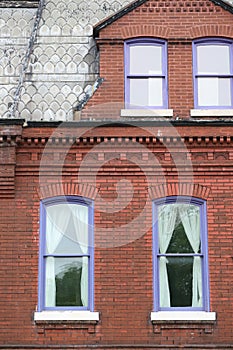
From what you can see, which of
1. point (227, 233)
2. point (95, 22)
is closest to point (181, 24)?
point (95, 22)

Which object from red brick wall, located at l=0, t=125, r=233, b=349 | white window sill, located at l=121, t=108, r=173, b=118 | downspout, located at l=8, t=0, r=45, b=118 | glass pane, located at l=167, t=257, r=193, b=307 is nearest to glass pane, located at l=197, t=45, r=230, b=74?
white window sill, located at l=121, t=108, r=173, b=118

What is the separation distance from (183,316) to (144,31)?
6126mm

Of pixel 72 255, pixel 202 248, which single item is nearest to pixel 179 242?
pixel 202 248

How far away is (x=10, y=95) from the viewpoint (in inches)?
609

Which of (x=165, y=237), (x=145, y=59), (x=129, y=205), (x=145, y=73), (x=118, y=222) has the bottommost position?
(x=165, y=237)

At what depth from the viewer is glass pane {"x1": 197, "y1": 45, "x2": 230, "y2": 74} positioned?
50.6 ft

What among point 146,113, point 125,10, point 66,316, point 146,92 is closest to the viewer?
point 66,316

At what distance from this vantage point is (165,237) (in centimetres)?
1448

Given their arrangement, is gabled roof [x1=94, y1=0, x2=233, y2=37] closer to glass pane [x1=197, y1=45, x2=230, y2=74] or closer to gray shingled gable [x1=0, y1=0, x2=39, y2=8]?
glass pane [x1=197, y1=45, x2=230, y2=74]

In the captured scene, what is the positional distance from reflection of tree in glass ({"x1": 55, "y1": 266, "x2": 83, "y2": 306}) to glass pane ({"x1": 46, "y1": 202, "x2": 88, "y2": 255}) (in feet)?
1.32

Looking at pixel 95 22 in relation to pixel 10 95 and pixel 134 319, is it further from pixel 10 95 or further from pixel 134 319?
pixel 134 319

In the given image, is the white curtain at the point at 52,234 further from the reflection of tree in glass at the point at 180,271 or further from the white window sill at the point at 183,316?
the reflection of tree in glass at the point at 180,271

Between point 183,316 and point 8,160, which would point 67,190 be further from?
point 183,316

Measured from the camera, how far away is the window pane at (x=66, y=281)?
46.3 feet
